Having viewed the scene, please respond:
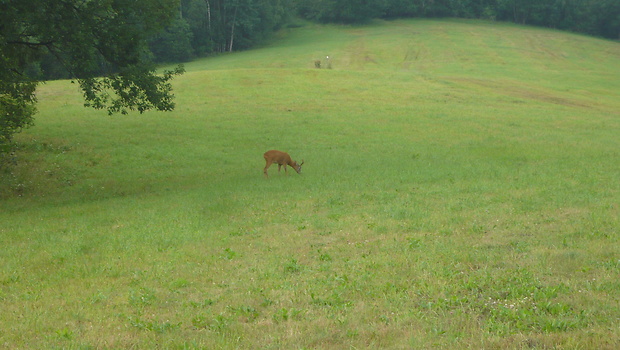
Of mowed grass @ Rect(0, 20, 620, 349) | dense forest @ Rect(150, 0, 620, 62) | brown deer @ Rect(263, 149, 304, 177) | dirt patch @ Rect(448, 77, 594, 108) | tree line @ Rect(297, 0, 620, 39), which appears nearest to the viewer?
mowed grass @ Rect(0, 20, 620, 349)

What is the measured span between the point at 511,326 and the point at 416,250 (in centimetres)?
395

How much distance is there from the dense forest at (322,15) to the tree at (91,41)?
184ft

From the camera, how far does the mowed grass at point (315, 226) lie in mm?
6891

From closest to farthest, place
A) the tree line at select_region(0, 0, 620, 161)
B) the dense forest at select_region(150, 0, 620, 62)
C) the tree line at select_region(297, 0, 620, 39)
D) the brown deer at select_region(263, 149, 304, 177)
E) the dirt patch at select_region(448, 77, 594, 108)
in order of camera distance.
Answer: the tree line at select_region(0, 0, 620, 161), the brown deer at select_region(263, 149, 304, 177), the dirt patch at select_region(448, 77, 594, 108), the dense forest at select_region(150, 0, 620, 62), the tree line at select_region(297, 0, 620, 39)

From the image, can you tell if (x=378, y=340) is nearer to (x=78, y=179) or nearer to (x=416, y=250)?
(x=416, y=250)

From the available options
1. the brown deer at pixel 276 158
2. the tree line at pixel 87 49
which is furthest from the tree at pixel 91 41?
the brown deer at pixel 276 158

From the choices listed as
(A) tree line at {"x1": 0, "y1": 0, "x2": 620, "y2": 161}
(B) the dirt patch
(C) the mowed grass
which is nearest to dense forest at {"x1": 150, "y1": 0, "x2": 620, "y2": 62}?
(B) the dirt patch

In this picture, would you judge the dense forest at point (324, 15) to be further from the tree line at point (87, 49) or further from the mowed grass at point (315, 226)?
the tree line at point (87, 49)

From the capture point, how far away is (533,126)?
3228 centimetres

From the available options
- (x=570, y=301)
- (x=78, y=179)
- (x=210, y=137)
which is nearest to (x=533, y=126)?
(x=210, y=137)

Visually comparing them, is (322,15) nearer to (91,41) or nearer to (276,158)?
(276,158)

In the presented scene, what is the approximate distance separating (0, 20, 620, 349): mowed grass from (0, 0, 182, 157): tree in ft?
9.82

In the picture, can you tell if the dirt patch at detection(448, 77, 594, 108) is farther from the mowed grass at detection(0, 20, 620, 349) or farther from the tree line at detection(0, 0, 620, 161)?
the tree line at detection(0, 0, 620, 161)

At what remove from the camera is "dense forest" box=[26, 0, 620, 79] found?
85.8m
